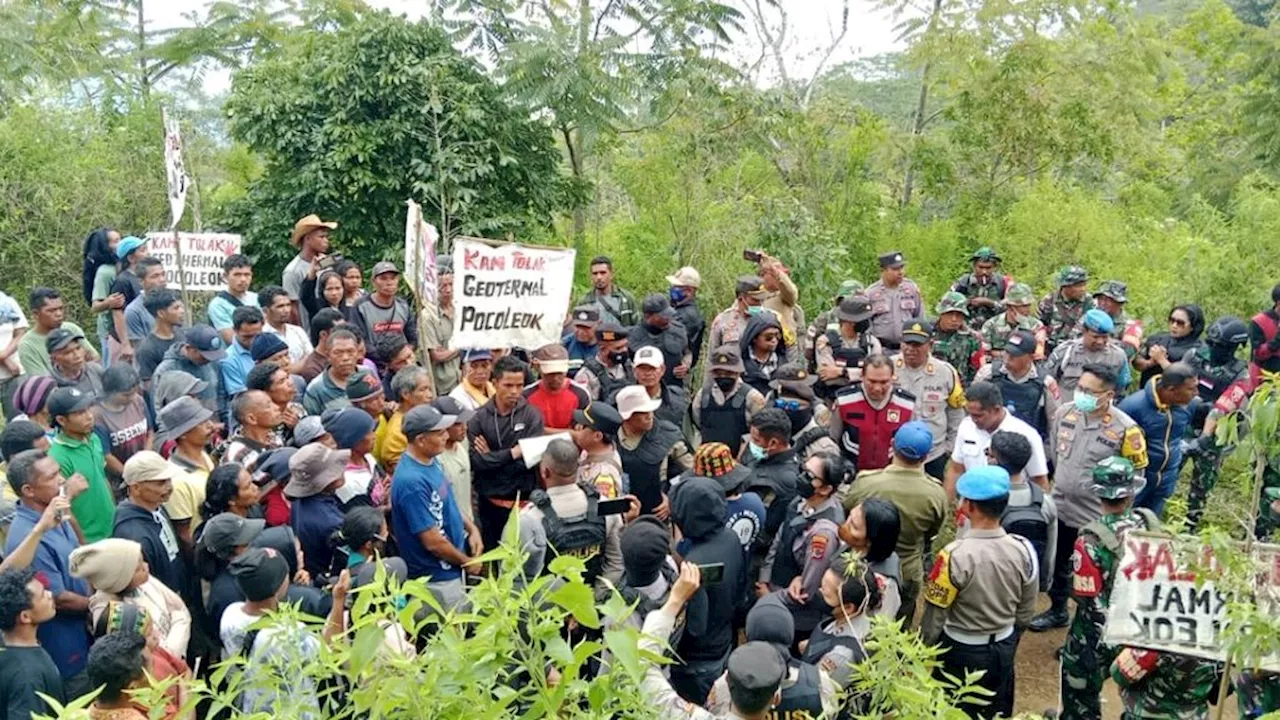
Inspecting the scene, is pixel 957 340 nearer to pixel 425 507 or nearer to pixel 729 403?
pixel 729 403

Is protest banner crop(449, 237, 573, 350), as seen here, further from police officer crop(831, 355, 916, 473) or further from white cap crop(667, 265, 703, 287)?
white cap crop(667, 265, 703, 287)

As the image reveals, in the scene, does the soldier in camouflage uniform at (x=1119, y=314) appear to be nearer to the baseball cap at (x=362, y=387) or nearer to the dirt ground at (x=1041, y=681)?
the dirt ground at (x=1041, y=681)

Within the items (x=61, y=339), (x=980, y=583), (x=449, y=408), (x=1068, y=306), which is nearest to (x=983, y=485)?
(x=980, y=583)

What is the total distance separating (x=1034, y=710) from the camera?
663cm

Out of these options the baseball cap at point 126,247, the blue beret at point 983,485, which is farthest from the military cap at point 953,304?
the baseball cap at point 126,247

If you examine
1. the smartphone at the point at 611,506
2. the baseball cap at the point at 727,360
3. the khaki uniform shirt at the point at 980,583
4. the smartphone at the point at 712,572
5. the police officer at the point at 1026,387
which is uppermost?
the baseball cap at the point at 727,360

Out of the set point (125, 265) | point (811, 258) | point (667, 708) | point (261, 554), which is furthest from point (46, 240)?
point (667, 708)

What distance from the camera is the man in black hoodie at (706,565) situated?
4840 millimetres

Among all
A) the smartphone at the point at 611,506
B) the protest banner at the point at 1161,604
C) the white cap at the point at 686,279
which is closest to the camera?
the protest banner at the point at 1161,604

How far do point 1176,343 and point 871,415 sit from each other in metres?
3.45

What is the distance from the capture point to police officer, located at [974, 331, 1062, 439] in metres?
7.77

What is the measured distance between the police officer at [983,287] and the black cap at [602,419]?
19.6 feet

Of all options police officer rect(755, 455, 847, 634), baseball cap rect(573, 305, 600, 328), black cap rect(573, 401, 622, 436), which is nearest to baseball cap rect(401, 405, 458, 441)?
black cap rect(573, 401, 622, 436)

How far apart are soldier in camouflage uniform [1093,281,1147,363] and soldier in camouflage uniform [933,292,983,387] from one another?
1122 millimetres
